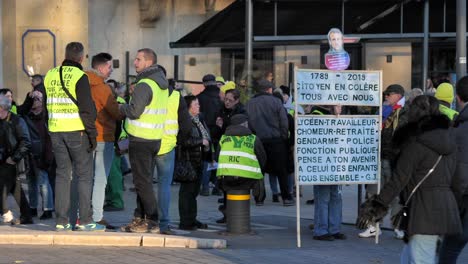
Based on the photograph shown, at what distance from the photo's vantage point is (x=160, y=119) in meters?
10.6

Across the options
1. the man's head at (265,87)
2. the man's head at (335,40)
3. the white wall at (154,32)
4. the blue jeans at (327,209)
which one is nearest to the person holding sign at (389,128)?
the blue jeans at (327,209)

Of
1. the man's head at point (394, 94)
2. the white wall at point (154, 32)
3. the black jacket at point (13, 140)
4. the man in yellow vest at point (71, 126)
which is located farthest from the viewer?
the white wall at point (154, 32)

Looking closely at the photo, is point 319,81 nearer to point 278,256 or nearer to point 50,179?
point 278,256

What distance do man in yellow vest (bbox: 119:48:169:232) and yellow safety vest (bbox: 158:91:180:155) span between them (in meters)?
0.18

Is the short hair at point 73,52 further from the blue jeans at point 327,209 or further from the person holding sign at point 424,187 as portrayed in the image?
the person holding sign at point 424,187

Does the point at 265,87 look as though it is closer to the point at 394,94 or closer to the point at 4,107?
the point at 394,94

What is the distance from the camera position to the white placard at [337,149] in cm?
1092

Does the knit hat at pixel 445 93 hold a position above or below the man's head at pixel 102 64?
below

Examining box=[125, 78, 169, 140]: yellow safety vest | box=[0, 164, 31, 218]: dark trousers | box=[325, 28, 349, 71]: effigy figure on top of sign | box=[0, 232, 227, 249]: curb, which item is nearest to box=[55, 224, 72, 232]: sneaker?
box=[0, 232, 227, 249]: curb

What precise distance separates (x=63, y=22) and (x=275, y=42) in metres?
5.08

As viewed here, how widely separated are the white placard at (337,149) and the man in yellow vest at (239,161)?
91 cm

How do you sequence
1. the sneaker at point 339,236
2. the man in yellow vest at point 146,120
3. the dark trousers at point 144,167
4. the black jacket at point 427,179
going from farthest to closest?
the sneaker at point 339,236
the dark trousers at point 144,167
the man in yellow vest at point 146,120
the black jacket at point 427,179

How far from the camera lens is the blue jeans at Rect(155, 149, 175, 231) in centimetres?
1097

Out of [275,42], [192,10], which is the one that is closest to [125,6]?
[192,10]
